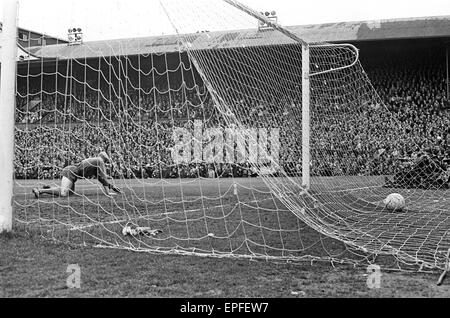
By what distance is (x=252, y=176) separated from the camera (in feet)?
71.3

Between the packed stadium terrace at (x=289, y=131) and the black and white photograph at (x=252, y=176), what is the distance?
8 cm

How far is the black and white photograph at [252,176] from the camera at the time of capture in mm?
4406

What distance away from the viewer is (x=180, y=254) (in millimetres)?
5461

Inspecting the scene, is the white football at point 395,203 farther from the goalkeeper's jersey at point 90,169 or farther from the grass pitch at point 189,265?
the goalkeeper's jersey at point 90,169

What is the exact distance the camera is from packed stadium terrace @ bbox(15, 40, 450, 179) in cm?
1791

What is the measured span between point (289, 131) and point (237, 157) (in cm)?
364

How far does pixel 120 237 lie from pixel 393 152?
14.6 metres

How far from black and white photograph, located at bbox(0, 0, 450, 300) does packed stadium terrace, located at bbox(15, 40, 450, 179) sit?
0.28ft

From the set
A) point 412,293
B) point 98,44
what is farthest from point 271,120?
point 412,293

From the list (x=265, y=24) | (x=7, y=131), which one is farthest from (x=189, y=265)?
(x=265, y=24)

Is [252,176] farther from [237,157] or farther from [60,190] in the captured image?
[60,190]

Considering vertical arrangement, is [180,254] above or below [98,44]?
below

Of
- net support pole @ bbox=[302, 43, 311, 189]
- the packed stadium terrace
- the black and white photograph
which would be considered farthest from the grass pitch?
the packed stadium terrace
